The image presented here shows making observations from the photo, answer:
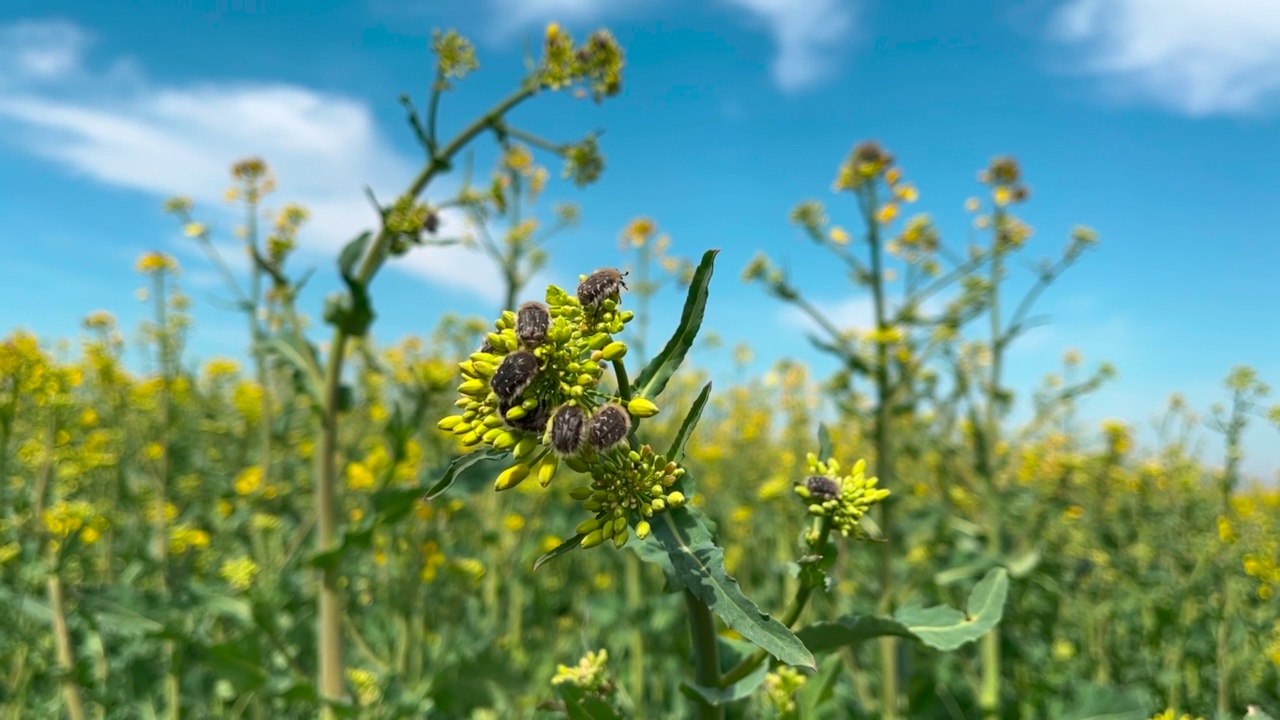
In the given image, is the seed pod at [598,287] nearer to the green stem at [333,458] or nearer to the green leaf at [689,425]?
the green leaf at [689,425]

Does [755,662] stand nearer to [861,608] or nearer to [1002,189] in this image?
[861,608]

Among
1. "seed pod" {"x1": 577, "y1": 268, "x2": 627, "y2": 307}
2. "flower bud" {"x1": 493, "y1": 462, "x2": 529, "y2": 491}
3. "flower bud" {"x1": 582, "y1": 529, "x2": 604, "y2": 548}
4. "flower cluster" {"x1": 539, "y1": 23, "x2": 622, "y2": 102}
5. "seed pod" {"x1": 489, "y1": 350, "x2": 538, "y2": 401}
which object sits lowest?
"flower bud" {"x1": 582, "y1": 529, "x2": 604, "y2": 548}

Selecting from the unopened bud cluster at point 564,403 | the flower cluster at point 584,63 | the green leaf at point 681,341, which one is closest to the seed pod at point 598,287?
the unopened bud cluster at point 564,403

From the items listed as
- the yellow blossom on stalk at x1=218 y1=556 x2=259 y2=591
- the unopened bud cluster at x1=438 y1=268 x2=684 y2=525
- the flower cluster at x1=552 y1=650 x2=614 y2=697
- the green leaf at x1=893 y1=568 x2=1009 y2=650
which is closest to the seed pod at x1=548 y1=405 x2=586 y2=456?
the unopened bud cluster at x1=438 y1=268 x2=684 y2=525

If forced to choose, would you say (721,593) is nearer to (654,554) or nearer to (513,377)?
(654,554)

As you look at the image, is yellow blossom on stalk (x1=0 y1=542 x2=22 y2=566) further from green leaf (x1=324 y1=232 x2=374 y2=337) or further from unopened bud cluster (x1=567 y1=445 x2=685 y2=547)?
unopened bud cluster (x1=567 y1=445 x2=685 y2=547)

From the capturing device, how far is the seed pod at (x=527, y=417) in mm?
1187

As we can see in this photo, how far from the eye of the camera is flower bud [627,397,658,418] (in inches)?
46.2

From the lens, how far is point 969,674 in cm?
372

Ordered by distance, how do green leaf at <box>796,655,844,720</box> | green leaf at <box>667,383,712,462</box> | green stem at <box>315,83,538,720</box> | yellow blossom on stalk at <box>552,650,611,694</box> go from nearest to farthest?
green leaf at <box>667,383,712,462</box> < yellow blossom on stalk at <box>552,650,611,694</box> < green leaf at <box>796,655,844,720</box> < green stem at <box>315,83,538,720</box>

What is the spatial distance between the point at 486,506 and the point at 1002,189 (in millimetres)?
3943

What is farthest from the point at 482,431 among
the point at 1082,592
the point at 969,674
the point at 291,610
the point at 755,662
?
the point at 1082,592

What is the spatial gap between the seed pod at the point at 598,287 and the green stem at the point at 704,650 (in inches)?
21.2

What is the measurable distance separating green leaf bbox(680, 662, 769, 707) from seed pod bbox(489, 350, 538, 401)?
57cm
